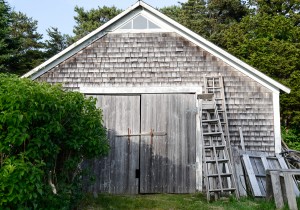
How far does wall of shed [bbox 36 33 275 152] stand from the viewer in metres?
10.5

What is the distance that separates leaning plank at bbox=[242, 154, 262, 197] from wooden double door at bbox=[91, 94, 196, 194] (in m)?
1.38

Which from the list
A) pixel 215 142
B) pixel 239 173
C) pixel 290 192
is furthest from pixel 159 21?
pixel 290 192

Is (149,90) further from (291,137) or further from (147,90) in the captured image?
(291,137)

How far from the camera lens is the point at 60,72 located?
10852 mm

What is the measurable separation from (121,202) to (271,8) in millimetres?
25318

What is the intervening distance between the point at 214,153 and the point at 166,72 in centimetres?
265

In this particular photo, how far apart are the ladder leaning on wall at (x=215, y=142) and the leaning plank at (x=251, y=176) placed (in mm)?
477

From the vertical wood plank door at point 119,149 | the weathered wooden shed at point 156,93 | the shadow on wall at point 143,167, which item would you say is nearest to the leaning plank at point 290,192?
the weathered wooden shed at point 156,93

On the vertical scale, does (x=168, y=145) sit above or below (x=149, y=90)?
below

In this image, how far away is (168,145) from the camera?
1048cm

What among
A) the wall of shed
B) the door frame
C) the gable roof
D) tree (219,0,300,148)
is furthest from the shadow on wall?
tree (219,0,300,148)

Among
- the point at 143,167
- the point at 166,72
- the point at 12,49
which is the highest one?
the point at 12,49

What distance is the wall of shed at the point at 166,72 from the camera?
1048cm

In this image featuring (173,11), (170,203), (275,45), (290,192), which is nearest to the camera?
(290,192)
